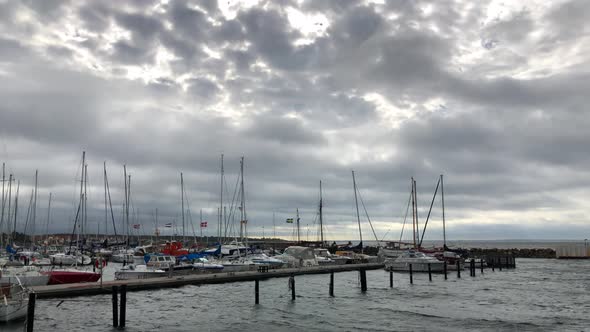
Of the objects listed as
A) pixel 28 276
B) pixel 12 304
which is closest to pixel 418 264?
pixel 28 276

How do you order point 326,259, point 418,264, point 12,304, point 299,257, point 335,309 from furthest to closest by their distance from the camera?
point 326,259 → point 299,257 → point 418,264 → point 335,309 → point 12,304

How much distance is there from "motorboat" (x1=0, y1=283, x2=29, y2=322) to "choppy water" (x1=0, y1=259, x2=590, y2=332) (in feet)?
2.05

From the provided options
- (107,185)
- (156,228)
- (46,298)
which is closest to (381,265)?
(107,185)

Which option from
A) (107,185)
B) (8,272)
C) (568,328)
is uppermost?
(107,185)

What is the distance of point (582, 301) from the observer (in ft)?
→ 161

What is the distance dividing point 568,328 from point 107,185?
225ft

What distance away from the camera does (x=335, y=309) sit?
42.3m

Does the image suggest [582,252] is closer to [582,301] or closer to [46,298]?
[582,301]

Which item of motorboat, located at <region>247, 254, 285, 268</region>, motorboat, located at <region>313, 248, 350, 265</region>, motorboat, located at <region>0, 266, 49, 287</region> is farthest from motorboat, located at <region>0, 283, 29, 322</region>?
motorboat, located at <region>313, 248, 350, 265</region>

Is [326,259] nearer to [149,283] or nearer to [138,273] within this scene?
[138,273]

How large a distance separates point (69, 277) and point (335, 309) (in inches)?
999

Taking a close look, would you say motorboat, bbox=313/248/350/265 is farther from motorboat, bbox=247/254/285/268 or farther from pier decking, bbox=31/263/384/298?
pier decking, bbox=31/263/384/298

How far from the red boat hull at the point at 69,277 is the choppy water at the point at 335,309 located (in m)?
4.15

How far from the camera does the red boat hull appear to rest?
45.9 metres
